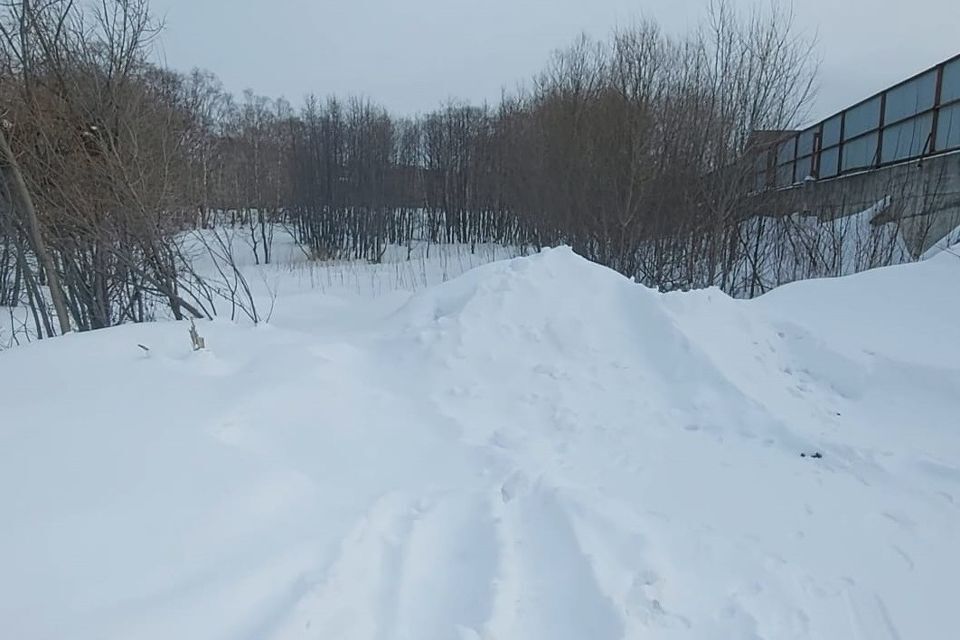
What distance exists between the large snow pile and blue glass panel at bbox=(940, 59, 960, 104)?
6.10 metres

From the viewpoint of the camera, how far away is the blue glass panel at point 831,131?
40.9ft

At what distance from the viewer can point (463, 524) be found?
239 centimetres

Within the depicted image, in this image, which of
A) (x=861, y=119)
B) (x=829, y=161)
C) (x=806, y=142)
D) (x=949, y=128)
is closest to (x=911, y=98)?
(x=949, y=128)

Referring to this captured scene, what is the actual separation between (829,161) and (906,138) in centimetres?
323

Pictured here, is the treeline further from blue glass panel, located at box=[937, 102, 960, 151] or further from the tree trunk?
blue glass panel, located at box=[937, 102, 960, 151]

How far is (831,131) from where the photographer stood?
1280cm

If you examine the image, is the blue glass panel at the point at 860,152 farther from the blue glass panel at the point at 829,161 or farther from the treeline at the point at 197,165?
the treeline at the point at 197,165

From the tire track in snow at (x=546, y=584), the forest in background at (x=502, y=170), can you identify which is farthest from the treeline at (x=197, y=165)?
the tire track in snow at (x=546, y=584)

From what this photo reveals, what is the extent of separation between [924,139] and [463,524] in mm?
11030

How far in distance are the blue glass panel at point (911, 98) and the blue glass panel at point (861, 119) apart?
1.49 ft

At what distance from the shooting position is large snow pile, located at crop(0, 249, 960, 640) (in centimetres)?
180

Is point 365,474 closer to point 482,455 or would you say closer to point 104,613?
point 482,455

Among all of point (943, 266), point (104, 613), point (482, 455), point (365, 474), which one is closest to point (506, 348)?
point (482, 455)

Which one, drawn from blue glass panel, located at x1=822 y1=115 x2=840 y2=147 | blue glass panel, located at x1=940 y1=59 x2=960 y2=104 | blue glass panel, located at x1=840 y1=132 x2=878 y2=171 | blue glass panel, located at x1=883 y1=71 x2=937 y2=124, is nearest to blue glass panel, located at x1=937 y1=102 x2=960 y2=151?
blue glass panel, located at x1=940 y1=59 x2=960 y2=104
